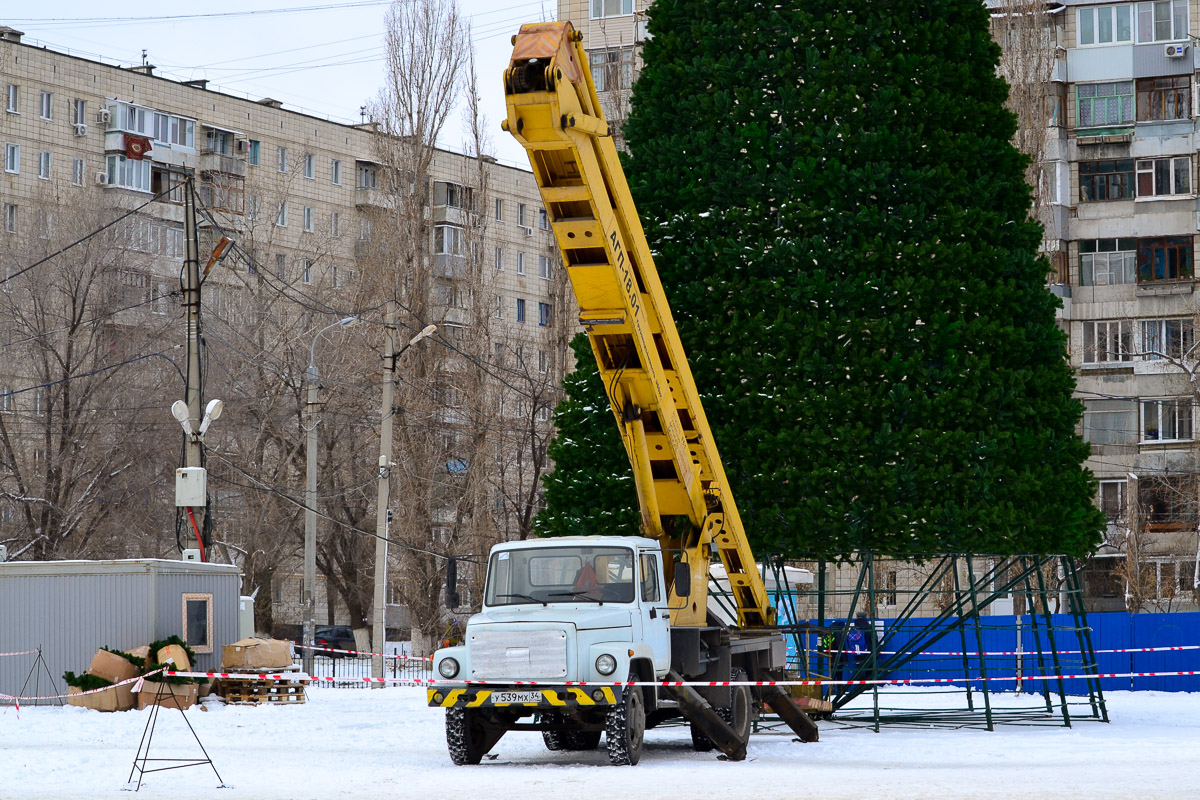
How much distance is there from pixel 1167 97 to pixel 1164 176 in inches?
95.7

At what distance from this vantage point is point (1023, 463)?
75.7 ft

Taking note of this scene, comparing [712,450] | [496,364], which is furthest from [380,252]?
[712,450]

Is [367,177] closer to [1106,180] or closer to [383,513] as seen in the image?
[1106,180]

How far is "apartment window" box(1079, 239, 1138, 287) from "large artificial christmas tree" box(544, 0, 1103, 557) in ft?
99.4

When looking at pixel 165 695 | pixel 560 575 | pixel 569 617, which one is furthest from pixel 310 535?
Answer: pixel 569 617

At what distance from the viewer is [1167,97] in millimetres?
52312

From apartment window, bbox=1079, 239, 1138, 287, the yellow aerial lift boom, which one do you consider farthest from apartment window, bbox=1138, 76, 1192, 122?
the yellow aerial lift boom

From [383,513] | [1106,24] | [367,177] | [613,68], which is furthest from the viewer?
[367,177]

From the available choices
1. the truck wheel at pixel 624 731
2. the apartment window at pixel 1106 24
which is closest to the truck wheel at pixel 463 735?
the truck wheel at pixel 624 731

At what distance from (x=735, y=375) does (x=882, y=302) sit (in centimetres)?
225

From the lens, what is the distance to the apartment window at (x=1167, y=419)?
171 feet

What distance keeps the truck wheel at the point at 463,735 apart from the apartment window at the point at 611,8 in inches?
1578

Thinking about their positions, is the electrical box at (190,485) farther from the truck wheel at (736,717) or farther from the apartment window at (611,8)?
the apartment window at (611,8)

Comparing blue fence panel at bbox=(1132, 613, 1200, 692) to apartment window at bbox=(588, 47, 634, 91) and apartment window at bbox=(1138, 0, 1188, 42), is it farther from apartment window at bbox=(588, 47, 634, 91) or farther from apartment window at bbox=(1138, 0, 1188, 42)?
apartment window at bbox=(1138, 0, 1188, 42)
